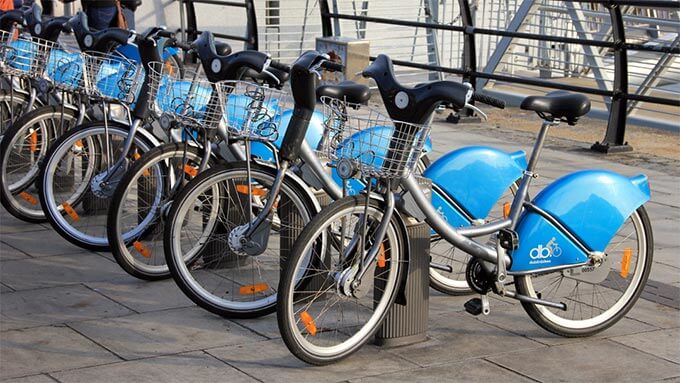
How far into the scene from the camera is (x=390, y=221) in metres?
4.72

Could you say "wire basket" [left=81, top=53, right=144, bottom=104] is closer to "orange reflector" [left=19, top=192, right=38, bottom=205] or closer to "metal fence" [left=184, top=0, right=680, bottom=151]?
"orange reflector" [left=19, top=192, right=38, bottom=205]

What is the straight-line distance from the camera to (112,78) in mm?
6430

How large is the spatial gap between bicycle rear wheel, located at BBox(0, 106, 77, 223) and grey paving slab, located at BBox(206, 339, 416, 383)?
→ 8.46ft

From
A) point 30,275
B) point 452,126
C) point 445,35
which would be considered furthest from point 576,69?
point 30,275

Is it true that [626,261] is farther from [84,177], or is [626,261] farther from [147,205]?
[84,177]

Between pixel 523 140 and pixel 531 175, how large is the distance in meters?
5.64

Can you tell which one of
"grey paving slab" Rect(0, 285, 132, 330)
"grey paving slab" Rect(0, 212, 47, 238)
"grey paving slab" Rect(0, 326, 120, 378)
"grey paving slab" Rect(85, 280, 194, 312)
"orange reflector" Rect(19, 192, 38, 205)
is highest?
"orange reflector" Rect(19, 192, 38, 205)

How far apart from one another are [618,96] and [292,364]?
5.98m

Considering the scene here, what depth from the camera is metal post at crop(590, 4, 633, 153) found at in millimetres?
9906

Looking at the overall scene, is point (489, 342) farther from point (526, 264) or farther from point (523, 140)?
point (523, 140)

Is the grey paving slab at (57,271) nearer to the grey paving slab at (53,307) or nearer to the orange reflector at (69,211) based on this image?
the grey paving slab at (53,307)

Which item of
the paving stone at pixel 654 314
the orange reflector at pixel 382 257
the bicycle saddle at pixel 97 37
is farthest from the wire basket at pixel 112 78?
the paving stone at pixel 654 314

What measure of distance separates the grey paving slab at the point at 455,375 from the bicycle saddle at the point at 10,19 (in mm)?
4577

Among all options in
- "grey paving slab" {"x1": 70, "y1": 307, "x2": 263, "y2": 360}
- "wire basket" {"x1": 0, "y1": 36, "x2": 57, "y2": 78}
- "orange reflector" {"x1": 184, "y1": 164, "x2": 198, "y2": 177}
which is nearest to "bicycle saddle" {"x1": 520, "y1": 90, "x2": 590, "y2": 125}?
"grey paving slab" {"x1": 70, "y1": 307, "x2": 263, "y2": 360}
